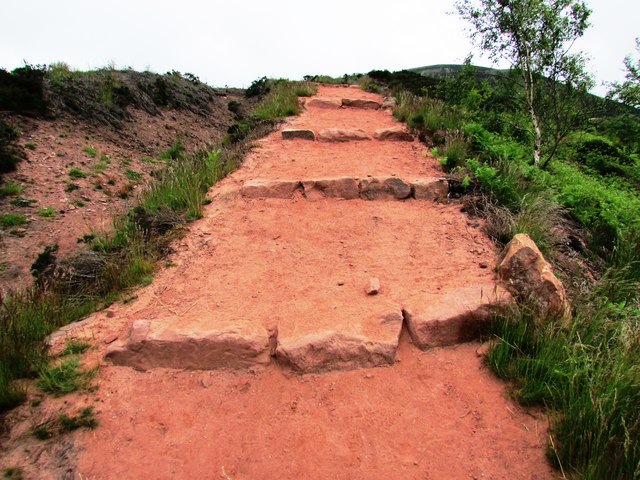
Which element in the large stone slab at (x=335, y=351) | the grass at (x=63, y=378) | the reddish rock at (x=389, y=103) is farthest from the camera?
the reddish rock at (x=389, y=103)

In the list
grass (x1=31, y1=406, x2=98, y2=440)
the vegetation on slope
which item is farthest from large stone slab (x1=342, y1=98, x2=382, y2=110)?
grass (x1=31, y1=406, x2=98, y2=440)

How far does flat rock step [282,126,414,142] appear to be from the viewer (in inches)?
317

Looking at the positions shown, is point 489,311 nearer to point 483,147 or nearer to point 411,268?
point 411,268

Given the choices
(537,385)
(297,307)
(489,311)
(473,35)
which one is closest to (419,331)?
(489,311)

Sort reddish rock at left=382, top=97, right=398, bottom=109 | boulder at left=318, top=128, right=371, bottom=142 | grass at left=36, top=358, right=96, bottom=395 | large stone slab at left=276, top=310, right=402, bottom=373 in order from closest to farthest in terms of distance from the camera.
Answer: grass at left=36, top=358, right=96, bottom=395 < large stone slab at left=276, top=310, right=402, bottom=373 < boulder at left=318, top=128, right=371, bottom=142 < reddish rock at left=382, top=97, right=398, bottom=109

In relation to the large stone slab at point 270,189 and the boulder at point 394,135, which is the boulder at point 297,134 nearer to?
the boulder at point 394,135

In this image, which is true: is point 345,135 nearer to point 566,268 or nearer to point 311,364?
point 566,268

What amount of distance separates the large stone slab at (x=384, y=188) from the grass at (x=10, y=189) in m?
5.76

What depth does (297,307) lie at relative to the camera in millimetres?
3670

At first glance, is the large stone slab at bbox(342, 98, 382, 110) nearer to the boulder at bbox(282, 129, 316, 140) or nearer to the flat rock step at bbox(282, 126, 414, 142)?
the flat rock step at bbox(282, 126, 414, 142)

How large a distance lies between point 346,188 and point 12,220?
5170 millimetres

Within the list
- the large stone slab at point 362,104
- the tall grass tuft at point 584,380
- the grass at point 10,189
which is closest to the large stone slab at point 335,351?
the tall grass tuft at point 584,380

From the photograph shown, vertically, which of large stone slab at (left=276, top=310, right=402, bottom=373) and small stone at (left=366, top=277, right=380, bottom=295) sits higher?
small stone at (left=366, top=277, right=380, bottom=295)

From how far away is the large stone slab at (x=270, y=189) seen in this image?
19.2 ft
